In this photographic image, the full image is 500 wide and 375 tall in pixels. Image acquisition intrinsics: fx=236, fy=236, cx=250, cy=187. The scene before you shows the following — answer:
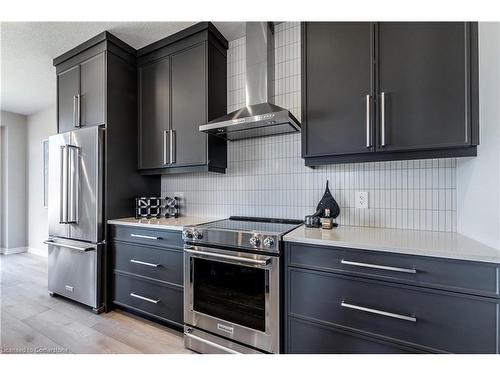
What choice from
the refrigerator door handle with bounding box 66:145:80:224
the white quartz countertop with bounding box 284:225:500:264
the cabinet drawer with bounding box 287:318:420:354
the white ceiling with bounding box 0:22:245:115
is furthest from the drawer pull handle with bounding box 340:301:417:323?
the refrigerator door handle with bounding box 66:145:80:224

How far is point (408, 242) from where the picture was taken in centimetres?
129

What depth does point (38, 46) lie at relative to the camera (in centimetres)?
241

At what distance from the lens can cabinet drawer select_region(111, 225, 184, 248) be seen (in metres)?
1.91

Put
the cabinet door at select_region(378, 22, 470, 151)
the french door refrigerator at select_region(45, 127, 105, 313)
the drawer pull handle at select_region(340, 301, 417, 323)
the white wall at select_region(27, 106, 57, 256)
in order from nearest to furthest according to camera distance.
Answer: the drawer pull handle at select_region(340, 301, 417, 323) < the cabinet door at select_region(378, 22, 470, 151) < the french door refrigerator at select_region(45, 127, 105, 313) < the white wall at select_region(27, 106, 57, 256)

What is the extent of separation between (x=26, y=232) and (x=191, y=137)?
15.1ft

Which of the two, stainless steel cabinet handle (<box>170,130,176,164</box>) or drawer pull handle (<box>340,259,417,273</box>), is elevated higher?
stainless steel cabinet handle (<box>170,130,176,164</box>)

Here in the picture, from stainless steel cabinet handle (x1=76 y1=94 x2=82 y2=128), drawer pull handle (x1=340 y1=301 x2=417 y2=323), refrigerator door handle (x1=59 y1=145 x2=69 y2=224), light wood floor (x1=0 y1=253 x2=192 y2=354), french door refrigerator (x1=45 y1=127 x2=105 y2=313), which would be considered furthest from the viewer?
stainless steel cabinet handle (x1=76 y1=94 x2=82 y2=128)

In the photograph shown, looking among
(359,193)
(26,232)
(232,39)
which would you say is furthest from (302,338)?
(26,232)

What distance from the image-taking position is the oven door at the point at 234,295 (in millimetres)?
1472

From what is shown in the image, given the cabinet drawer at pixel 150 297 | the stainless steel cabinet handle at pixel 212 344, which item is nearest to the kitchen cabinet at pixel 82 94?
the cabinet drawer at pixel 150 297

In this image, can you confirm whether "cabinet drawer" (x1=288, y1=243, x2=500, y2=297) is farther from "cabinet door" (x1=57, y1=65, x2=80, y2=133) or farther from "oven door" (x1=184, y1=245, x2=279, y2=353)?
"cabinet door" (x1=57, y1=65, x2=80, y2=133)

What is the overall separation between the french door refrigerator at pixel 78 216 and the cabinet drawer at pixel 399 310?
1883 millimetres

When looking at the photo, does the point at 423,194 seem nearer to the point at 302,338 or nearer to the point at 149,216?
the point at 302,338

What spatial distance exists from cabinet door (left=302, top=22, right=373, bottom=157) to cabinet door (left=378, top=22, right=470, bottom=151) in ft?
0.31
